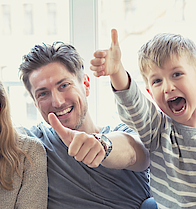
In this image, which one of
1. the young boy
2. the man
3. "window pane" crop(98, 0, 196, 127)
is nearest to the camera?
the young boy

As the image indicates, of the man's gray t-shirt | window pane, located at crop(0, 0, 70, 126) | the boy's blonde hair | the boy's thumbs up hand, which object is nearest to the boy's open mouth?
the boy's blonde hair

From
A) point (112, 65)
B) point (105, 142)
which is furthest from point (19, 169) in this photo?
point (112, 65)

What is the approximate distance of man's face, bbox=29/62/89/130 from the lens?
3.82ft

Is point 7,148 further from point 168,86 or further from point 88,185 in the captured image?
point 168,86

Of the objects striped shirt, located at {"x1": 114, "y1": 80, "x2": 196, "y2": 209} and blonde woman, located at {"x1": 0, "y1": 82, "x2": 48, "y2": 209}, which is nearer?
striped shirt, located at {"x1": 114, "y1": 80, "x2": 196, "y2": 209}

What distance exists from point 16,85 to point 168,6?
4.14ft

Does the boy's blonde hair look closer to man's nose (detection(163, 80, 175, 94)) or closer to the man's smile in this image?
man's nose (detection(163, 80, 175, 94))

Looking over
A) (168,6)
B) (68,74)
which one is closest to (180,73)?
(68,74)

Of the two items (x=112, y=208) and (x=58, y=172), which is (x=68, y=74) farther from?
(x=112, y=208)

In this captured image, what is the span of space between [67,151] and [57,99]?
0.27m

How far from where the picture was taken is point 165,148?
0.94 m

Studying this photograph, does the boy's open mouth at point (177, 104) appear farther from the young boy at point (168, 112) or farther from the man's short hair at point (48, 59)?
the man's short hair at point (48, 59)

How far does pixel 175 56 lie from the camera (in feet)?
3.02

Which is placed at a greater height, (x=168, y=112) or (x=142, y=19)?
(x=142, y=19)
